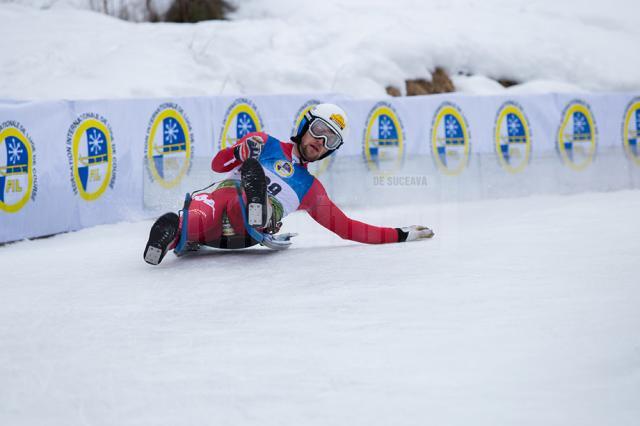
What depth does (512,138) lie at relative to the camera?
10.9m

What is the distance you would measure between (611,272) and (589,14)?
18666mm

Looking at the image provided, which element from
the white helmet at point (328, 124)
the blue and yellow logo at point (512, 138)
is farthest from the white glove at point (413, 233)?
the blue and yellow logo at point (512, 138)

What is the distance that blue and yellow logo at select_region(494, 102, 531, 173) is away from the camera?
35.1ft

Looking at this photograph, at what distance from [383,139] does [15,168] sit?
4832 mm

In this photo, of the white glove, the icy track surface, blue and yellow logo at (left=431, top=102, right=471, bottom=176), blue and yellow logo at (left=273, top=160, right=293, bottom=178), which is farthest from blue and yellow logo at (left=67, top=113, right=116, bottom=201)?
blue and yellow logo at (left=431, top=102, right=471, bottom=176)

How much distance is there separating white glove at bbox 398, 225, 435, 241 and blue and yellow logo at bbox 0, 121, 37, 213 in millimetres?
3714

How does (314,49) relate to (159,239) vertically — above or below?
above

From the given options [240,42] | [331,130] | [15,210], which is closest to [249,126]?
[15,210]

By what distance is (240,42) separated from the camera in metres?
14.5

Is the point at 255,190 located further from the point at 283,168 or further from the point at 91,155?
the point at 91,155

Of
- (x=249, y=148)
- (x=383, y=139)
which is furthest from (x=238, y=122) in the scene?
(x=249, y=148)

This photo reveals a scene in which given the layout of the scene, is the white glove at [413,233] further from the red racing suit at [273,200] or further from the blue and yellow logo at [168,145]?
the blue and yellow logo at [168,145]

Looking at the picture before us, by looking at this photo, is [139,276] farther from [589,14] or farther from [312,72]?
[589,14]

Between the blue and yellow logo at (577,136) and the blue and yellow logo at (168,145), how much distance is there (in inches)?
228
